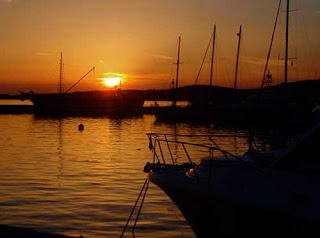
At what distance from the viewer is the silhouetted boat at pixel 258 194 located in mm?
7754

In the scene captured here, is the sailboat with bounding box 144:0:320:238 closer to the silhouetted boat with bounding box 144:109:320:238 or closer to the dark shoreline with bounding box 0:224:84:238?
the silhouetted boat with bounding box 144:109:320:238

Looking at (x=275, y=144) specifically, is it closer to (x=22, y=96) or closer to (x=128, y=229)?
(x=128, y=229)

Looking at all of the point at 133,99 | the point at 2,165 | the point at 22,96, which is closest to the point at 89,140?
the point at 2,165

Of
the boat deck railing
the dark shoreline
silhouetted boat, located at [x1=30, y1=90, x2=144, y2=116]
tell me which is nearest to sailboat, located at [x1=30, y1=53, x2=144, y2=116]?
silhouetted boat, located at [x1=30, y1=90, x2=144, y2=116]

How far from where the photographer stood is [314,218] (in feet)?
24.3

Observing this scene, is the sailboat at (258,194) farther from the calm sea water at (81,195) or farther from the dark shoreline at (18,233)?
the calm sea water at (81,195)

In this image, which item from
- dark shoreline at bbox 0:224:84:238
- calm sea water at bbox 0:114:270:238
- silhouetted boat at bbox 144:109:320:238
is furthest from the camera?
calm sea water at bbox 0:114:270:238

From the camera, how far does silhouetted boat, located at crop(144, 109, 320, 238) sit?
7.75m

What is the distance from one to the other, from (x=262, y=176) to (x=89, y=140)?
33.7 metres

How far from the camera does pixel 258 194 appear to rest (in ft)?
27.3

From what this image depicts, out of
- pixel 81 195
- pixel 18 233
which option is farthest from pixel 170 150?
pixel 18 233

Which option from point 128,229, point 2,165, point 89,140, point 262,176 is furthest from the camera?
point 89,140

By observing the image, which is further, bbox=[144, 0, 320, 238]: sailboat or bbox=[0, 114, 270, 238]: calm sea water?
bbox=[0, 114, 270, 238]: calm sea water

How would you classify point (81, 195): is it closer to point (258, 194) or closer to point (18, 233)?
point (18, 233)
